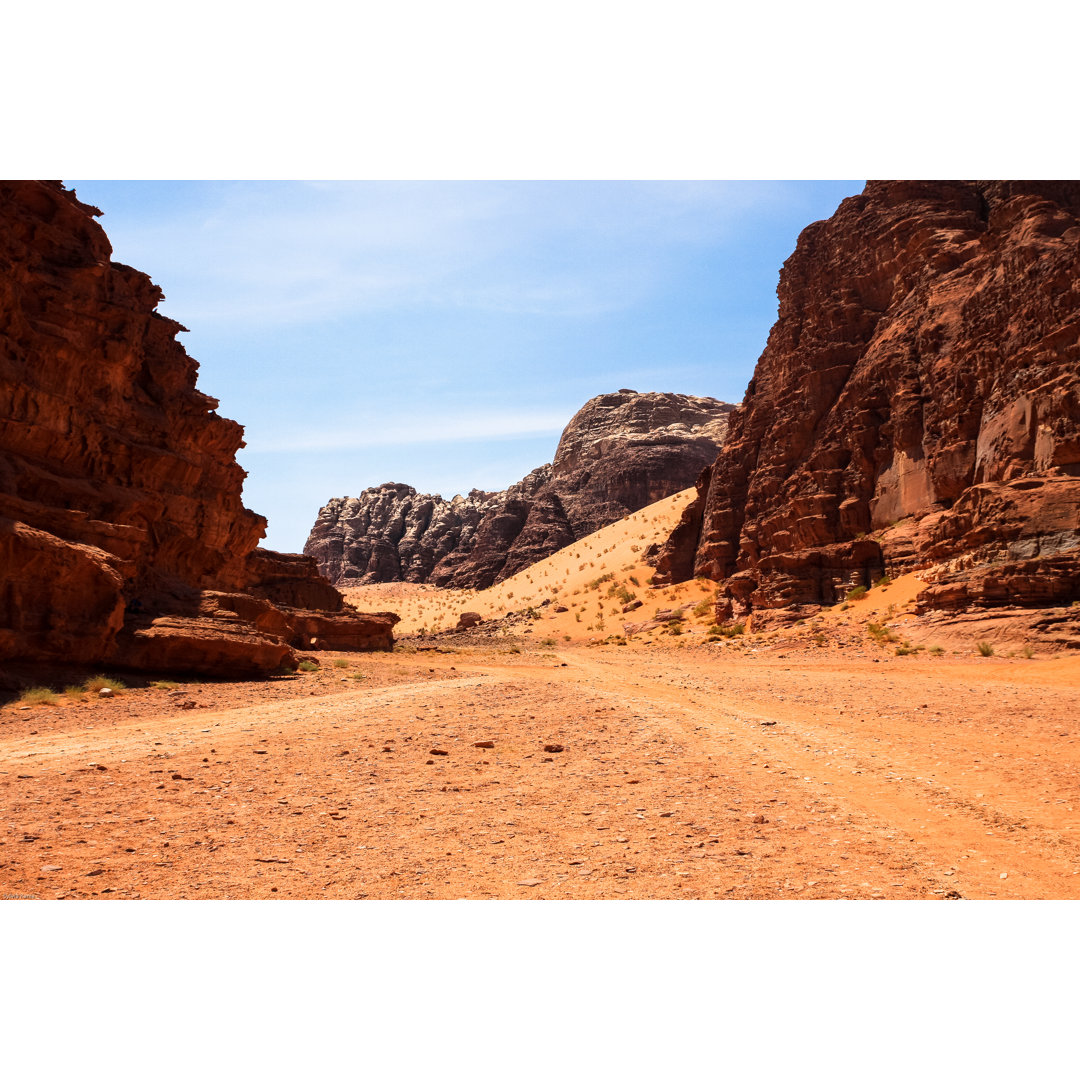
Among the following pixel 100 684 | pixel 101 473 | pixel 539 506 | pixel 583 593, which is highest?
pixel 539 506

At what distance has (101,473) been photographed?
15750 mm

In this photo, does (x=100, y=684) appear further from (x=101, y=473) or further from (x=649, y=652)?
(x=649, y=652)

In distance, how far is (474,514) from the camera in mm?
108562

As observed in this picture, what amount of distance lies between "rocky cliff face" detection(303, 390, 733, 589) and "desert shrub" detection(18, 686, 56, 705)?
66.3 meters

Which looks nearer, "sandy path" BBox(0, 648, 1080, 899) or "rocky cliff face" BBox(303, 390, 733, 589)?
"sandy path" BBox(0, 648, 1080, 899)

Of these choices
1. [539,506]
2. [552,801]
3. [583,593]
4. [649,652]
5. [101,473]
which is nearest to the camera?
[552,801]

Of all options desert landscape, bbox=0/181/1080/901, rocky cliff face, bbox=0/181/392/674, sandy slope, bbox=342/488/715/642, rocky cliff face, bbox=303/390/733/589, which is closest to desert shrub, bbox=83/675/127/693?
→ desert landscape, bbox=0/181/1080/901

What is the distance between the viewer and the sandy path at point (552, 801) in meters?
4.09

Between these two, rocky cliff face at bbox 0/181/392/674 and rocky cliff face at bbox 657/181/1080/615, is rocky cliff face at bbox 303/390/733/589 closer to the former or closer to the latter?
rocky cliff face at bbox 657/181/1080/615

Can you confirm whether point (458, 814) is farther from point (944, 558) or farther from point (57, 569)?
point (944, 558)

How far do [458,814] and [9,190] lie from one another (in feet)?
53.2

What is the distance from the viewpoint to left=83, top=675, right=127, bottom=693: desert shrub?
37.1ft

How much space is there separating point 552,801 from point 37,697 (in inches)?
323

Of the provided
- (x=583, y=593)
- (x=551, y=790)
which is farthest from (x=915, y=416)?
(x=551, y=790)
